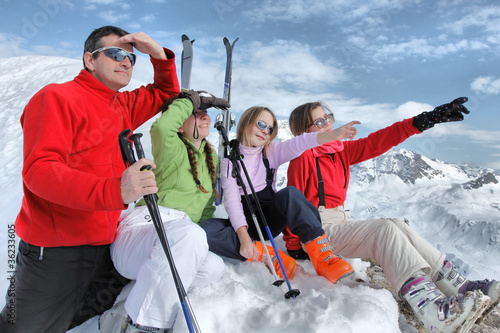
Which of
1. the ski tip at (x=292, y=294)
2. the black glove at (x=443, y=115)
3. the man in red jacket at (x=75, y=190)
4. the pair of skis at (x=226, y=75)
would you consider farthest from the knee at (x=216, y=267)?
the black glove at (x=443, y=115)

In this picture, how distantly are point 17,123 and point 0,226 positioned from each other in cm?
805

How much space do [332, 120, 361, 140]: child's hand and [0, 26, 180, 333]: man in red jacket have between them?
2114 mm

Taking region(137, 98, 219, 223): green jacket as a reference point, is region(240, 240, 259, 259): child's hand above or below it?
below

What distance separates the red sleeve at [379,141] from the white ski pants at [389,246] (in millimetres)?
1095

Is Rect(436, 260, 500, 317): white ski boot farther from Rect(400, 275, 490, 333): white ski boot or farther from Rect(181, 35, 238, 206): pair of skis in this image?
Rect(181, 35, 238, 206): pair of skis

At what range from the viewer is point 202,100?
328 centimetres

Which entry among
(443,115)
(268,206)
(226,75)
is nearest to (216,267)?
(268,206)

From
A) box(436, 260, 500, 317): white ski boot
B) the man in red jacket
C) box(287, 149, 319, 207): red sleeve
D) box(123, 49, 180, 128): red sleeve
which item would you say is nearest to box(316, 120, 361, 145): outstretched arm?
box(287, 149, 319, 207): red sleeve

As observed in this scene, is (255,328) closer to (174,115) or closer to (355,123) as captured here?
(174,115)

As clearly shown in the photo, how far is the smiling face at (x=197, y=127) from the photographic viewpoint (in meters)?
3.34

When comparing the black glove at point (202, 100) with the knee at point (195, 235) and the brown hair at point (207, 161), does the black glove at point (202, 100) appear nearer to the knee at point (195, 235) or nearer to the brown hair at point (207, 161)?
the brown hair at point (207, 161)

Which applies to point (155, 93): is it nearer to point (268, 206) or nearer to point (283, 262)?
point (268, 206)

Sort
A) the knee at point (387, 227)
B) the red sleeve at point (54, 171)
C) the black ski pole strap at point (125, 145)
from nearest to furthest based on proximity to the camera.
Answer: the red sleeve at point (54, 171), the black ski pole strap at point (125, 145), the knee at point (387, 227)

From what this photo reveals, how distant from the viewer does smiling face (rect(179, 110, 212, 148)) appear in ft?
11.0
